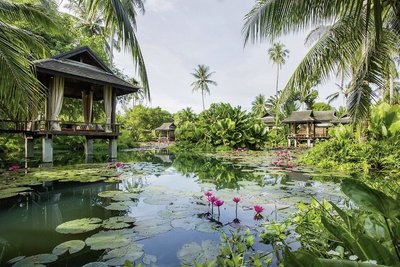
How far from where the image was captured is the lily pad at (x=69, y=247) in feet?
7.10

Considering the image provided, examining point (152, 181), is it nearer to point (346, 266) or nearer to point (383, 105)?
point (346, 266)

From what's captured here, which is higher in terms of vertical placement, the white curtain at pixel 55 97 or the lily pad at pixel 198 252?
the white curtain at pixel 55 97

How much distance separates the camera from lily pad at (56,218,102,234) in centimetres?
266

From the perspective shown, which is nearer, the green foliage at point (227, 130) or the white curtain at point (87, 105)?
the white curtain at point (87, 105)

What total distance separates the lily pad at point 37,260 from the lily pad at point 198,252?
38.7 inches

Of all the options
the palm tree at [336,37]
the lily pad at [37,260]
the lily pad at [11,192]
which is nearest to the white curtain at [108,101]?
the lily pad at [11,192]

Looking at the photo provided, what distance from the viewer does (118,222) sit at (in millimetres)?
2902

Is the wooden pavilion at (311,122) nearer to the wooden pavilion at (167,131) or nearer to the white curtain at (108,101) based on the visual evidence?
the wooden pavilion at (167,131)

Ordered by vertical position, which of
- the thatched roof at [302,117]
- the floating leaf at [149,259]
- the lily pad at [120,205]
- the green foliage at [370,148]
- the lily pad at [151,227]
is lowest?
the floating leaf at [149,259]

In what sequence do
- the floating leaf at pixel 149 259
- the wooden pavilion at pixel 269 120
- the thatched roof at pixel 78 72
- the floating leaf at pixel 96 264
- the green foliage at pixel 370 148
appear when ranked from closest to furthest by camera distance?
the floating leaf at pixel 96 264
the floating leaf at pixel 149 259
the green foliage at pixel 370 148
the thatched roof at pixel 78 72
the wooden pavilion at pixel 269 120

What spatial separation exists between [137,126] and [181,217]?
37195 mm

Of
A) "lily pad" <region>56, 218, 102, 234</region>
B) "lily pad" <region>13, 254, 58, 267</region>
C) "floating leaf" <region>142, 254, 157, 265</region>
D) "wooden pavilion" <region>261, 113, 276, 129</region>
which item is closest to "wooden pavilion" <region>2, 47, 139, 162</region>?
"lily pad" <region>56, 218, 102, 234</region>

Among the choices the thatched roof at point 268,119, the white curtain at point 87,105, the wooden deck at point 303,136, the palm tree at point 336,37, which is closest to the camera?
the palm tree at point 336,37

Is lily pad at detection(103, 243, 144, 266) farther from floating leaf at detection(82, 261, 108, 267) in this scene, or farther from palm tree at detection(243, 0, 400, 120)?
palm tree at detection(243, 0, 400, 120)
